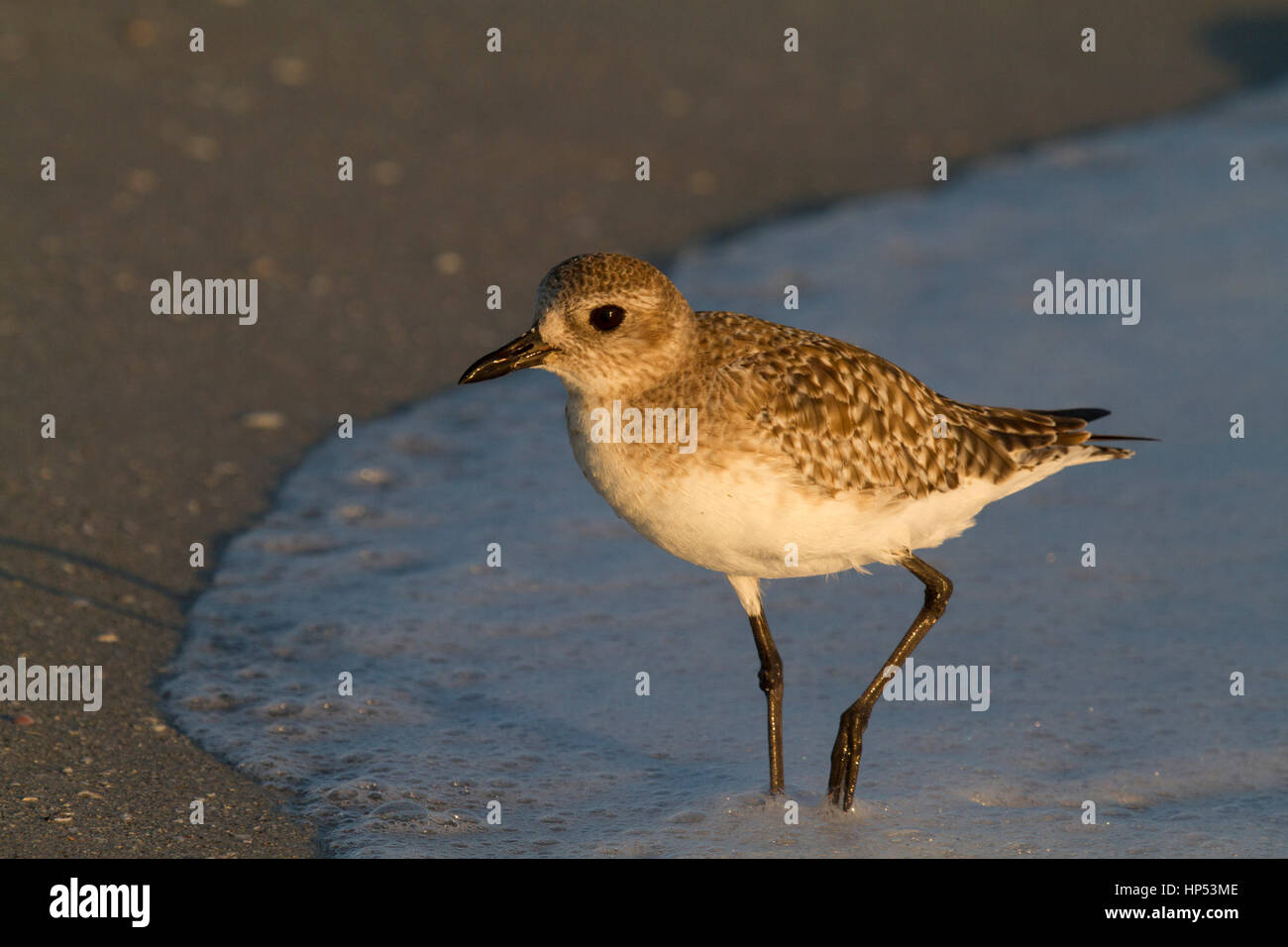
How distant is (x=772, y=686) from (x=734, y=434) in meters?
1.12

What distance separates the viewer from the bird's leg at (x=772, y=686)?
20.3ft

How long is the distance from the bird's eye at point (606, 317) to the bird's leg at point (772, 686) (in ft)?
4.20

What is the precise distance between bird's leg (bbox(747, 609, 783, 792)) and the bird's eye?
1.28 m

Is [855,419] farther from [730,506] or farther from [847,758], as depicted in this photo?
[847,758]

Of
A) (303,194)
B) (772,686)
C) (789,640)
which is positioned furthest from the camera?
(303,194)

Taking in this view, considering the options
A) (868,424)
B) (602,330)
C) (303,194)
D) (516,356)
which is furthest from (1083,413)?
(303,194)

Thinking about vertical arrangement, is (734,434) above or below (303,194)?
below

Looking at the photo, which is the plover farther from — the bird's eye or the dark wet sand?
the dark wet sand

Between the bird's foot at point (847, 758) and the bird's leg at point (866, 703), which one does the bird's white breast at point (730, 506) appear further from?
the bird's foot at point (847, 758)

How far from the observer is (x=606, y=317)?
221 inches

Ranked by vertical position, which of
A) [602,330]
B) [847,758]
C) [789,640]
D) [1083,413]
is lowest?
[847,758]

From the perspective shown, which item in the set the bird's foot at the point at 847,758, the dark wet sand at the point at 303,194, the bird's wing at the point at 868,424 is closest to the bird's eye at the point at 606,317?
the bird's wing at the point at 868,424

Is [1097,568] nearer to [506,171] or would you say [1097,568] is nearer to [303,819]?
[303,819]

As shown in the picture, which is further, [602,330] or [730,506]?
[602,330]
